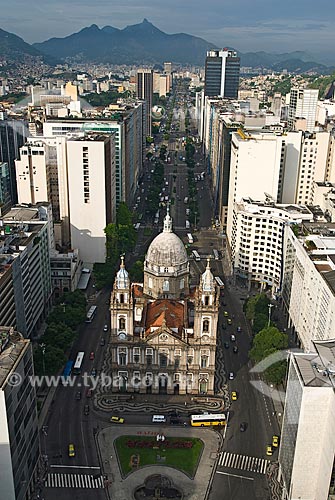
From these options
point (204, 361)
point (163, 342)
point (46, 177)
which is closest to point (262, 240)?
point (204, 361)

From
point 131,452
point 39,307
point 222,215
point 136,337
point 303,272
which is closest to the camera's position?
point 131,452

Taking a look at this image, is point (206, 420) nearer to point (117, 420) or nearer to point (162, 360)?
point (162, 360)

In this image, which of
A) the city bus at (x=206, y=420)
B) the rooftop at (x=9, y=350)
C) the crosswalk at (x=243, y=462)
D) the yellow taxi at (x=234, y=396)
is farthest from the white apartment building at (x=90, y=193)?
the crosswalk at (x=243, y=462)

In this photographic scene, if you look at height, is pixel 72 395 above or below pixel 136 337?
below

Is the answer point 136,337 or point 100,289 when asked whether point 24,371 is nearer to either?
point 136,337

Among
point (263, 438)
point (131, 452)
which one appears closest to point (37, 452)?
point (131, 452)

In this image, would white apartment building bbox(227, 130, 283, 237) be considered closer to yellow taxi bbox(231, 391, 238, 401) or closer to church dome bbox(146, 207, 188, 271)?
church dome bbox(146, 207, 188, 271)

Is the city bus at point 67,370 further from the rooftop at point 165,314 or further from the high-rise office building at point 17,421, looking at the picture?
the high-rise office building at point 17,421
